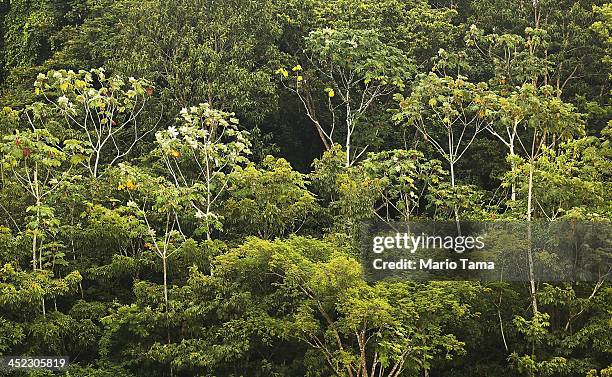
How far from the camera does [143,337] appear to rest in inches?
415

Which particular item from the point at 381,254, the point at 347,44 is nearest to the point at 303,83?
the point at 347,44

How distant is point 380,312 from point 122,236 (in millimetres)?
3837

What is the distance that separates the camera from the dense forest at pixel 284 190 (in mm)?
9898

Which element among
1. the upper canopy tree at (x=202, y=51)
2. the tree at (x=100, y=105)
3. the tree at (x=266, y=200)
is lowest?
the tree at (x=266, y=200)

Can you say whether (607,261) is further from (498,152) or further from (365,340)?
(498,152)
